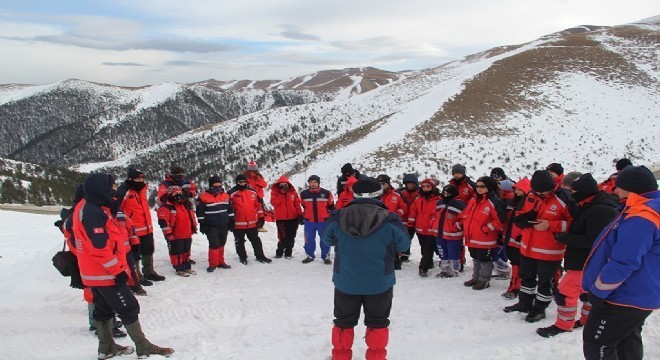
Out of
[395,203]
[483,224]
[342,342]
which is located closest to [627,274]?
[342,342]

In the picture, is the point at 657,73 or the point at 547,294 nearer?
the point at 547,294

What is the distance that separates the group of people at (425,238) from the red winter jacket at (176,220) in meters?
0.02

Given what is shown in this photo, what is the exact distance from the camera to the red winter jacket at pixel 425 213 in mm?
7934

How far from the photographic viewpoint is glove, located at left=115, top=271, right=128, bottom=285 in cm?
458

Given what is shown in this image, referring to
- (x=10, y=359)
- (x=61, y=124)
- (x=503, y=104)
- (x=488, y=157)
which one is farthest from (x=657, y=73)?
(x=61, y=124)

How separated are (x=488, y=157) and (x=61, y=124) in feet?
656

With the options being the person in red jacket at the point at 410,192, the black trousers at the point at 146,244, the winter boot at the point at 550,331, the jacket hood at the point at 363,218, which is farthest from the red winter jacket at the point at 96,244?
the person in red jacket at the point at 410,192

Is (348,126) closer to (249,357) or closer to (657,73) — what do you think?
(657,73)

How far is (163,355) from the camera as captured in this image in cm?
480

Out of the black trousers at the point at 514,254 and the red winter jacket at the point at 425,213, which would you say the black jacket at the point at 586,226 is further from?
the red winter jacket at the point at 425,213

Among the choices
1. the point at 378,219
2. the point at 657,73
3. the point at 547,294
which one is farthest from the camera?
the point at 657,73

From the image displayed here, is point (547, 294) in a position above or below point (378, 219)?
below

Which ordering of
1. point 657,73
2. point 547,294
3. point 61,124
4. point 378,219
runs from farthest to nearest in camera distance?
point 61,124 → point 657,73 → point 547,294 → point 378,219

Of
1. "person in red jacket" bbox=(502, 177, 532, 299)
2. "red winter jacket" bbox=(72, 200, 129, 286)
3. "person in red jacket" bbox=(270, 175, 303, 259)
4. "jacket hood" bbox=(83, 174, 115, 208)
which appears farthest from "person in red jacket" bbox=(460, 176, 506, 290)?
"jacket hood" bbox=(83, 174, 115, 208)
